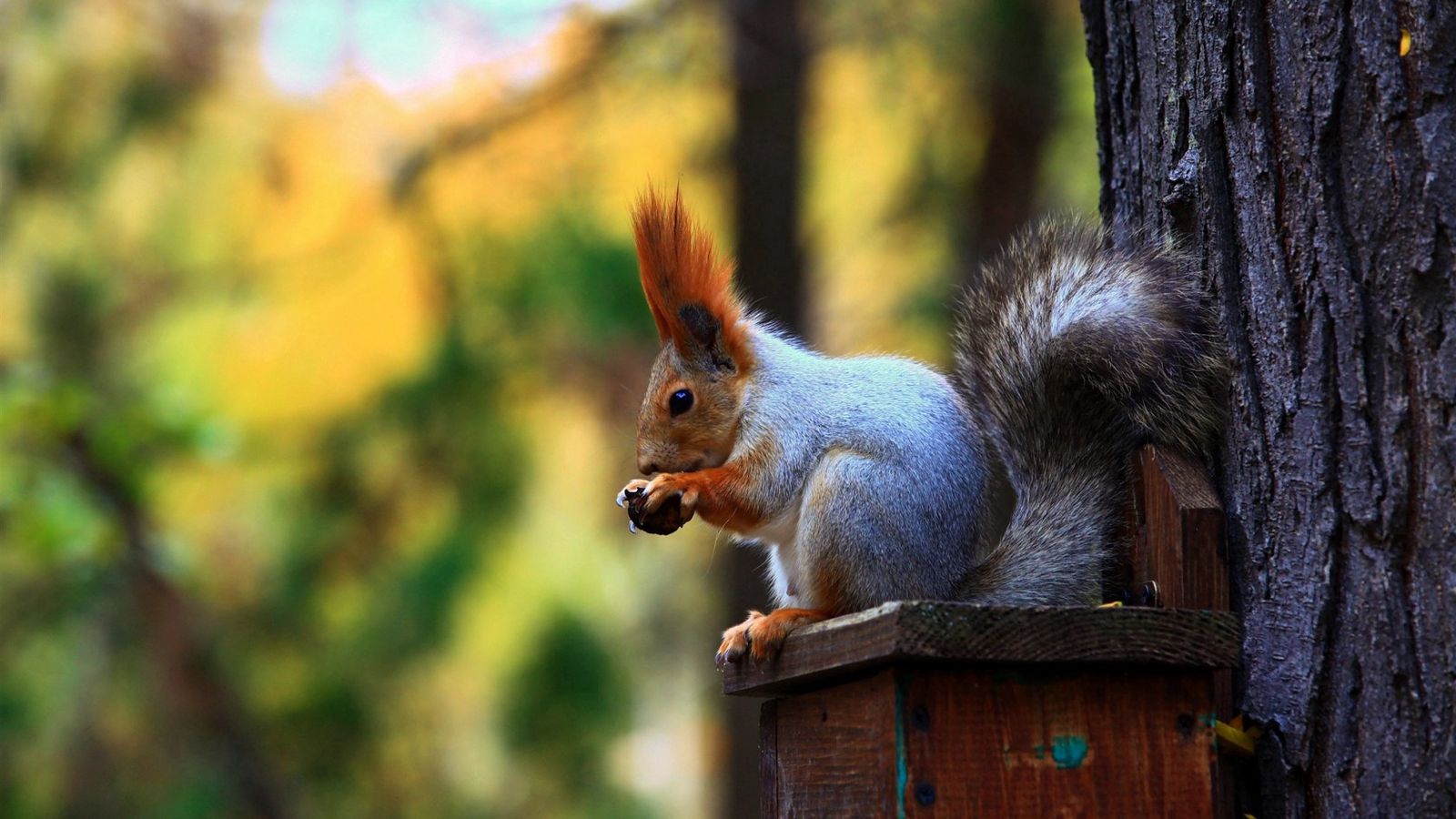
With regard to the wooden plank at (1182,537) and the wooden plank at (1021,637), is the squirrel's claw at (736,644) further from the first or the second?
the wooden plank at (1182,537)

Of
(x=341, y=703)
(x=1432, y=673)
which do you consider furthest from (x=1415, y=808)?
(x=341, y=703)

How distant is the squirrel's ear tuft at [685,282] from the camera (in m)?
1.42

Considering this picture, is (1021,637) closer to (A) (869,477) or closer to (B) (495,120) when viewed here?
(A) (869,477)

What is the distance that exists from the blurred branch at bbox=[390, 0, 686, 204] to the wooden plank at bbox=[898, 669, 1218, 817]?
3285 millimetres

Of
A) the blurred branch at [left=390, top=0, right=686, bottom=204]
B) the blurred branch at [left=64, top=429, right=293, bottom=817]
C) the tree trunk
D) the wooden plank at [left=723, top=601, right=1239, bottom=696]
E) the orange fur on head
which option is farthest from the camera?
the blurred branch at [left=64, top=429, right=293, bottom=817]

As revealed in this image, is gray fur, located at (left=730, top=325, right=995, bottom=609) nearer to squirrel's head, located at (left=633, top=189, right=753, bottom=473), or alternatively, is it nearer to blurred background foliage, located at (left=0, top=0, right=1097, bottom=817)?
squirrel's head, located at (left=633, top=189, right=753, bottom=473)

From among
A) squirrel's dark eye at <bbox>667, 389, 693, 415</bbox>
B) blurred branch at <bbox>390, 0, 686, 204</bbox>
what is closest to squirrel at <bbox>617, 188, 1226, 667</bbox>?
squirrel's dark eye at <bbox>667, 389, 693, 415</bbox>

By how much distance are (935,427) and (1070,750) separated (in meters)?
0.34

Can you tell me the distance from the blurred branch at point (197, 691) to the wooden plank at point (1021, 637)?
391 cm

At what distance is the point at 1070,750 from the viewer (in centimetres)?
121

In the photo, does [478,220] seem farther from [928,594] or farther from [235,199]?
[928,594]

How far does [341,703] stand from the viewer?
15.4ft

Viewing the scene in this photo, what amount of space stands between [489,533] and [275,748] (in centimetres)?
107

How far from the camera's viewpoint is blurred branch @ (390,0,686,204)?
4285mm
